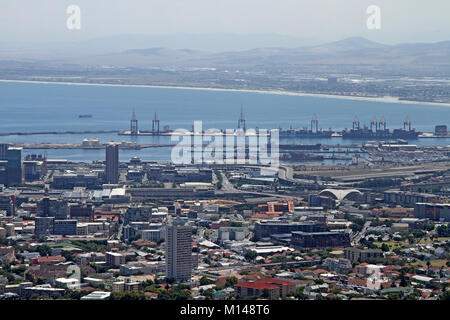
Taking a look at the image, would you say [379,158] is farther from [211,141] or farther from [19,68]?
[19,68]

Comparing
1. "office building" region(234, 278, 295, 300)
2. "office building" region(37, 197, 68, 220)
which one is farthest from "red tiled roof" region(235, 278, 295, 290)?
"office building" region(37, 197, 68, 220)

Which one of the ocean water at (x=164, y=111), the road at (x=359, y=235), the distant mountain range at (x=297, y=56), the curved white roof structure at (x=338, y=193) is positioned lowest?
the road at (x=359, y=235)

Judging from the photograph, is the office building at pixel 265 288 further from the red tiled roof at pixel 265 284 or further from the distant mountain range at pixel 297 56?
the distant mountain range at pixel 297 56

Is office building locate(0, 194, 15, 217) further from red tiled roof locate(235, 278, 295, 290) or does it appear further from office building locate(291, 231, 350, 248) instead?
red tiled roof locate(235, 278, 295, 290)

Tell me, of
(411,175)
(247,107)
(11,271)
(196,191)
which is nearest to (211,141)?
(411,175)

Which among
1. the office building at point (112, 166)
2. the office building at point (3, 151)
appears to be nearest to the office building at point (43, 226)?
the office building at point (112, 166)

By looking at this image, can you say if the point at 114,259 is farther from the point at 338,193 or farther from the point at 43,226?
the point at 338,193
